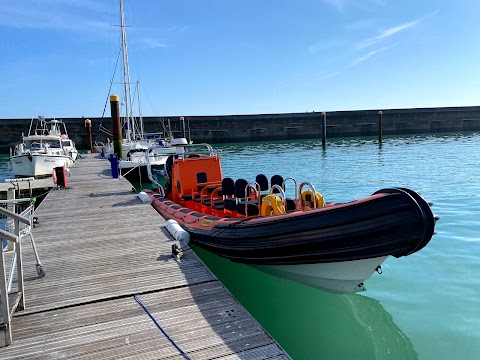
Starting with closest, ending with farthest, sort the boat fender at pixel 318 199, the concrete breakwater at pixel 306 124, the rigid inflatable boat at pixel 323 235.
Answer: the rigid inflatable boat at pixel 323 235, the boat fender at pixel 318 199, the concrete breakwater at pixel 306 124

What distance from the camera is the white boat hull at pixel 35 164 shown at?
19.2 meters

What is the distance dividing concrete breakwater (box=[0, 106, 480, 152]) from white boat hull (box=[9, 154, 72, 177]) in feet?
86.2

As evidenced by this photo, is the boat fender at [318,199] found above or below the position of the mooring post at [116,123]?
below

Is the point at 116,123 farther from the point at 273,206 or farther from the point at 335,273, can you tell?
the point at 335,273

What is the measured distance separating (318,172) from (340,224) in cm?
1696

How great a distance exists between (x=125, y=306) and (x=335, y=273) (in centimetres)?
251

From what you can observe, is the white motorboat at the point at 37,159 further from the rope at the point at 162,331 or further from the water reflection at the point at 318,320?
the rope at the point at 162,331

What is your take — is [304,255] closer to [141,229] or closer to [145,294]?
[145,294]

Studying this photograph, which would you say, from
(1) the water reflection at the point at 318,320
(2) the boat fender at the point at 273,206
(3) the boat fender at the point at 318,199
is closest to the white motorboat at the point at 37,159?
(1) the water reflection at the point at 318,320

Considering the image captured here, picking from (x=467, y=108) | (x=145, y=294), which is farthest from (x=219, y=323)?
(x=467, y=108)

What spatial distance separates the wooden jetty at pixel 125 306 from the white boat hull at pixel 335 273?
1.19 metres

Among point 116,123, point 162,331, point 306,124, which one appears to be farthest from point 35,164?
point 306,124

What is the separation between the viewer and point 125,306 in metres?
3.85

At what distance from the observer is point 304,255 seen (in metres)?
4.62
